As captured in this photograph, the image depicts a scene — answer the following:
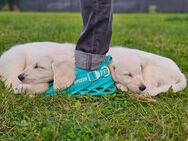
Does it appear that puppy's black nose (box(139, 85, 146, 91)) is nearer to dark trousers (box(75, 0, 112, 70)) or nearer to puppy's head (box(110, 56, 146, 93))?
puppy's head (box(110, 56, 146, 93))

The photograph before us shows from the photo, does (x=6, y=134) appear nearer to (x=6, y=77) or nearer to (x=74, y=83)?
(x=74, y=83)

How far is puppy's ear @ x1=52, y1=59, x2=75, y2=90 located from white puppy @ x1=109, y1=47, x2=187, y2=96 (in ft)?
1.10

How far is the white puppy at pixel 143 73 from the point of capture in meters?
3.59

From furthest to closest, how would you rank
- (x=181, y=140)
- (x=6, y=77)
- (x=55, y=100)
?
(x=6, y=77) → (x=55, y=100) → (x=181, y=140)

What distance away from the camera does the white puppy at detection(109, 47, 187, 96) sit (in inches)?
141

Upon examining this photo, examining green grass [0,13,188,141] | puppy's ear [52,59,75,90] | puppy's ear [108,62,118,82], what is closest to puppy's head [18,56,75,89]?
puppy's ear [52,59,75,90]

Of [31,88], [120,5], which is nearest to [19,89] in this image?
[31,88]

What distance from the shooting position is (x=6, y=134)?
8.82ft

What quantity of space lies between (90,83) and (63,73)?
223 millimetres

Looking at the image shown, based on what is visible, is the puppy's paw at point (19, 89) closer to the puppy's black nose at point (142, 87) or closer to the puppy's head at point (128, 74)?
the puppy's head at point (128, 74)

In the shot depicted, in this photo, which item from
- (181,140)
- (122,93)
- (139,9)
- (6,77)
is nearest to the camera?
(181,140)

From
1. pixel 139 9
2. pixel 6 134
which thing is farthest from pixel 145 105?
pixel 139 9

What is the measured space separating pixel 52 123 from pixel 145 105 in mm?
838

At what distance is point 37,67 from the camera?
361cm
